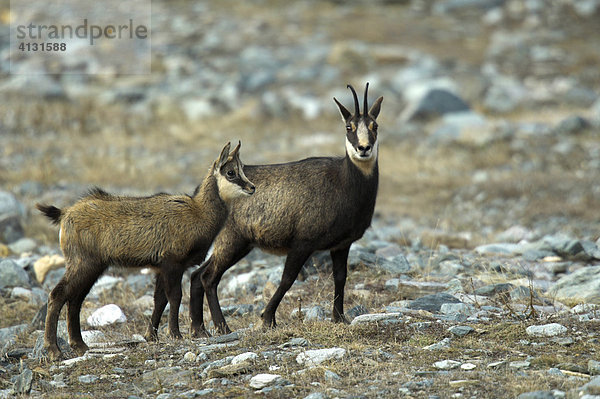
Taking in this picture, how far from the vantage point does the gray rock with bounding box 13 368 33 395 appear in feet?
21.3

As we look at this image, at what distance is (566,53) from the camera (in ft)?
105

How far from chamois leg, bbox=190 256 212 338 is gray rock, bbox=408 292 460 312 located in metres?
2.18

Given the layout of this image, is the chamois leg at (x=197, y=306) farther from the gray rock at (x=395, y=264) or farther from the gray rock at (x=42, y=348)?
the gray rock at (x=395, y=264)

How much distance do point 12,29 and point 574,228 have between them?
27646 millimetres

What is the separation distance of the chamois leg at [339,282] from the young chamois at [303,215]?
0.01 m

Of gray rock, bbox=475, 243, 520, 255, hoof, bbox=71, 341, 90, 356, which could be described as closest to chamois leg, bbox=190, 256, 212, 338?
hoof, bbox=71, 341, 90, 356

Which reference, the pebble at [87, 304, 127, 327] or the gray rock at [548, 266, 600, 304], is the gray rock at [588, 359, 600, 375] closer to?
the gray rock at [548, 266, 600, 304]

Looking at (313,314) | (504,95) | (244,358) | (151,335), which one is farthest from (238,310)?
(504,95)

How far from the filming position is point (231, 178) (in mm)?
8227

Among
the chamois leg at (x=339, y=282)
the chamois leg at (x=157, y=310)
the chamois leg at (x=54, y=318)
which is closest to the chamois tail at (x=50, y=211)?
the chamois leg at (x=54, y=318)

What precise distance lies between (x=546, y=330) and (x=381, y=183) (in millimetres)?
11943

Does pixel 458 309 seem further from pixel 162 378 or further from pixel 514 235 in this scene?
pixel 514 235

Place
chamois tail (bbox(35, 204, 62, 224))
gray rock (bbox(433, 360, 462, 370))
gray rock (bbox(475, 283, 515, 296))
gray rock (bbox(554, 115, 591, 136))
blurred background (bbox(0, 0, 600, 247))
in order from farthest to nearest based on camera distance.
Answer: gray rock (bbox(554, 115, 591, 136)) → blurred background (bbox(0, 0, 600, 247)) → gray rock (bbox(475, 283, 515, 296)) → chamois tail (bbox(35, 204, 62, 224)) → gray rock (bbox(433, 360, 462, 370))

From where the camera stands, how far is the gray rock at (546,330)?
7109 mm
